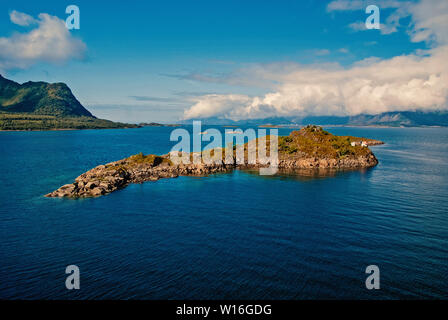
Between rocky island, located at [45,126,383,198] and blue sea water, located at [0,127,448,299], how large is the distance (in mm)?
6712

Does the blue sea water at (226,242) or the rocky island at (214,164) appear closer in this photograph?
the blue sea water at (226,242)

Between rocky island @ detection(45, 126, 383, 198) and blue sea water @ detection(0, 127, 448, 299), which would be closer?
blue sea water @ detection(0, 127, 448, 299)

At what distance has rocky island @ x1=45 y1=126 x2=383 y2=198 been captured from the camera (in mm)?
65062

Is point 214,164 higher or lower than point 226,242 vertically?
higher

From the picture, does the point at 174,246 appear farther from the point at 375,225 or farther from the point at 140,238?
the point at 375,225

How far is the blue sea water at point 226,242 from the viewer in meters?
28.0

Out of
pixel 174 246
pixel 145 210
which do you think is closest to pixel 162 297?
pixel 174 246

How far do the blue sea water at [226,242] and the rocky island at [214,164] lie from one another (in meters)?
6.71

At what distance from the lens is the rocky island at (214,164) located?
6506 centimetres

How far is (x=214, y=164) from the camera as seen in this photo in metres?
96.5

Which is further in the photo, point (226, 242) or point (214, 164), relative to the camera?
point (214, 164)

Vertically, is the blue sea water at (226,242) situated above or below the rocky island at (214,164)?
below

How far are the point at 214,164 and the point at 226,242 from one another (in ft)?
194

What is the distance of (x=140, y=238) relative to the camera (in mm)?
39344
